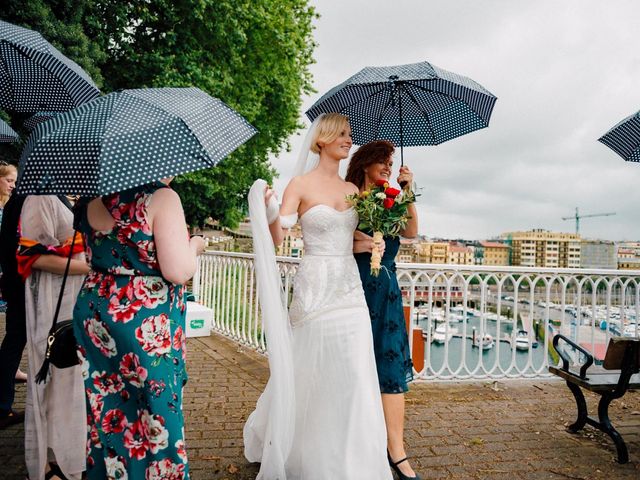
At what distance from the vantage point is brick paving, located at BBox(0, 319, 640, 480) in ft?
11.5

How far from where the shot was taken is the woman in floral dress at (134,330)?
7.14 feet

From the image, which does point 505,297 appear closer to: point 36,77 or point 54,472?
point 54,472

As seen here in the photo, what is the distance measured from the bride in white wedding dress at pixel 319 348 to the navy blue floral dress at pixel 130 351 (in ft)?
2.70

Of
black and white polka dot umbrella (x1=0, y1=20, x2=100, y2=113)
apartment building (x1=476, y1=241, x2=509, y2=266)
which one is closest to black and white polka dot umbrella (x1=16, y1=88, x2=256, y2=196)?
black and white polka dot umbrella (x1=0, y1=20, x2=100, y2=113)

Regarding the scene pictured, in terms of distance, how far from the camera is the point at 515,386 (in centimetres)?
577

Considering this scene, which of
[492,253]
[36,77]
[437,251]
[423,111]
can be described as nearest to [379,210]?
[423,111]

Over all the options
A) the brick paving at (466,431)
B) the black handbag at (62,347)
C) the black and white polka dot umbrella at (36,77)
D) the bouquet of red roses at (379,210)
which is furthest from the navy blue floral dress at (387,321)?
the black and white polka dot umbrella at (36,77)

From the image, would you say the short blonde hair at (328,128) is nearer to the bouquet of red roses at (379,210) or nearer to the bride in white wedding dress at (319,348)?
the bride in white wedding dress at (319,348)

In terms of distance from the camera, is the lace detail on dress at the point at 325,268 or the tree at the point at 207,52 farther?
the tree at the point at 207,52

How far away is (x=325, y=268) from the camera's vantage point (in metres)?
3.25

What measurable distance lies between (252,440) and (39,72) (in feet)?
10.8

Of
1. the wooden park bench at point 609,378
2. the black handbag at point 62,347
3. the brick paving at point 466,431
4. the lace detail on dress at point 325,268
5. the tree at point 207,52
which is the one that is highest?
the tree at point 207,52

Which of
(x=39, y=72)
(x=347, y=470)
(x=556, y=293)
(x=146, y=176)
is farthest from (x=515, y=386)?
(x=39, y=72)

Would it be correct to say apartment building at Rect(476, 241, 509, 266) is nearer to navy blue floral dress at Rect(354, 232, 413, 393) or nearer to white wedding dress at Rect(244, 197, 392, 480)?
navy blue floral dress at Rect(354, 232, 413, 393)
